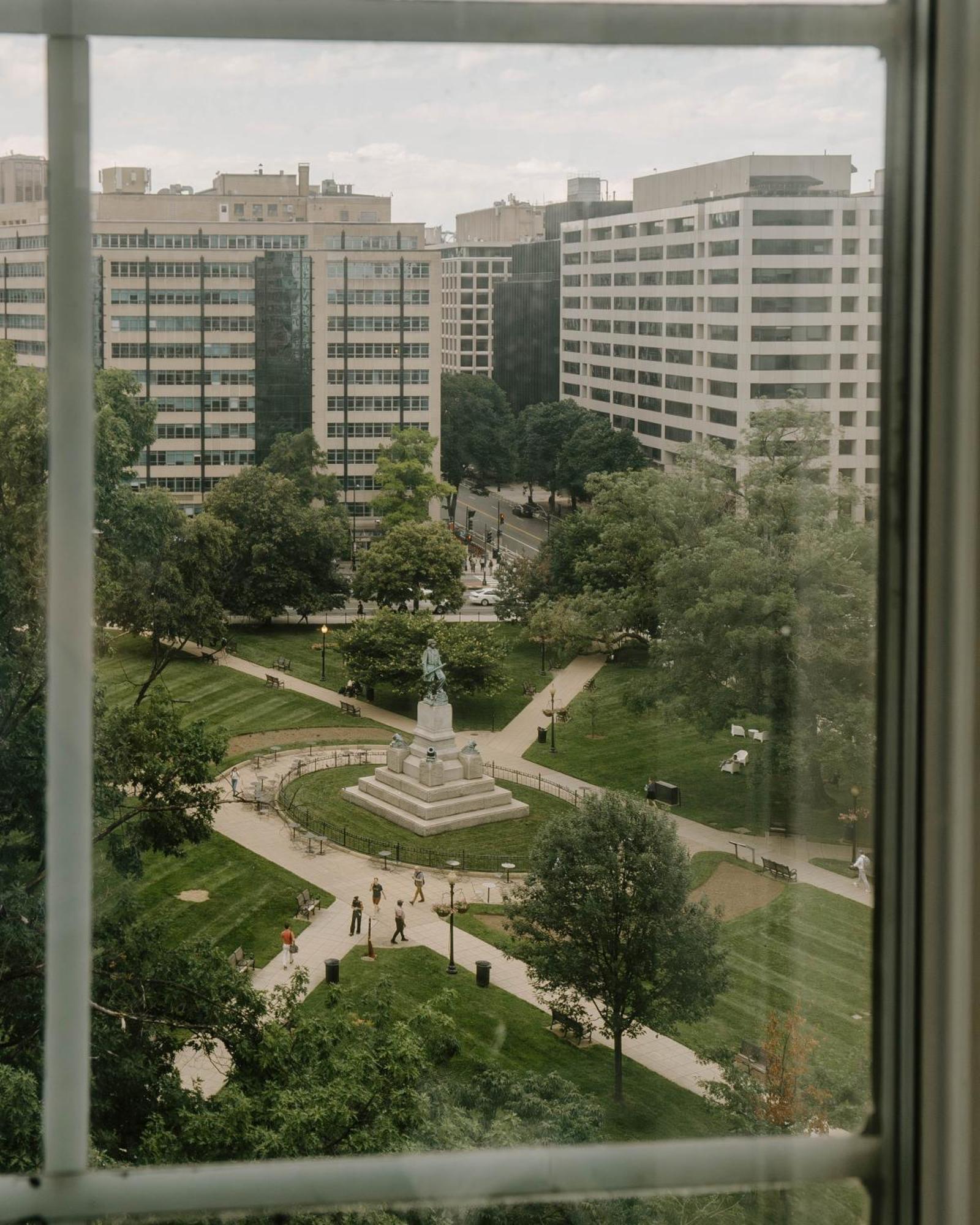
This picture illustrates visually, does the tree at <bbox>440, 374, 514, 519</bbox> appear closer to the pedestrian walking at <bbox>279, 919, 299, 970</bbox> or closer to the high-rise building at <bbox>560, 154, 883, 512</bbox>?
the high-rise building at <bbox>560, 154, 883, 512</bbox>

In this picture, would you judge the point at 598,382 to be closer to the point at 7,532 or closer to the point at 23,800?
the point at 7,532

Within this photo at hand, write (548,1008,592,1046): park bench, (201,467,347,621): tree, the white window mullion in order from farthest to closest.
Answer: (201,467,347,621): tree, (548,1008,592,1046): park bench, the white window mullion

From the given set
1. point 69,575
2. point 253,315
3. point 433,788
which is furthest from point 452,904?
point 253,315

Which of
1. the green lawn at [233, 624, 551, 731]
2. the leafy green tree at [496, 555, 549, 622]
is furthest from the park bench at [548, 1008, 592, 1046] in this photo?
the leafy green tree at [496, 555, 549, 622]

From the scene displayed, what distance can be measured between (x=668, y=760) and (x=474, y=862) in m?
0.27

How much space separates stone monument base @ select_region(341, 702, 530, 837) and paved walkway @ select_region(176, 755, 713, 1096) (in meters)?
0.07

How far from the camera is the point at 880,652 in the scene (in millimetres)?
1064

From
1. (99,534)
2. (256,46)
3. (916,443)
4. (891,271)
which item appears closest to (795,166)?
(891,271)

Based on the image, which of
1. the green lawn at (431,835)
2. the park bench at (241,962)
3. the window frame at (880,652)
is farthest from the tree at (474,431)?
the park bench at (241,962)

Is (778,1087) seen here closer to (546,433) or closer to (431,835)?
(431,835)

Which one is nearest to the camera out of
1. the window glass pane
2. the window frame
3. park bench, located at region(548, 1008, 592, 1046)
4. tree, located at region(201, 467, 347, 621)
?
the window frame

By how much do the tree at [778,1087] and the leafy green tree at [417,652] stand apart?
505 millimetres

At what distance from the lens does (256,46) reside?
3.95 ft

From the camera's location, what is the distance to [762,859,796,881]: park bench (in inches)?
51.7
